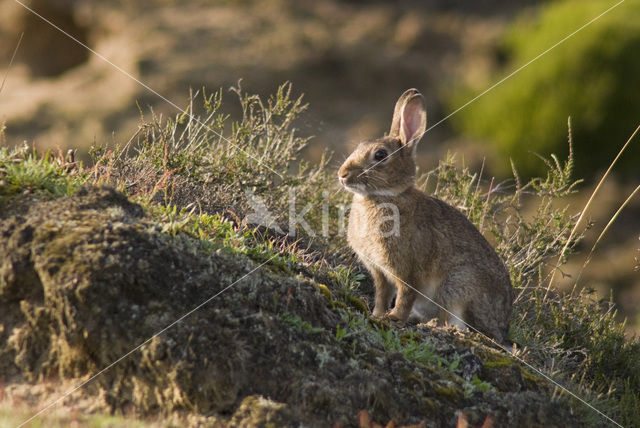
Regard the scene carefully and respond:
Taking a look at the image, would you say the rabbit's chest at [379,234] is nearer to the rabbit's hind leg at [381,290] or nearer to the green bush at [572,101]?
the rabbit's hind leg at [381,290]

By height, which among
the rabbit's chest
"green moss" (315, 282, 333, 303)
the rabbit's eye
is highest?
the rabbit's eye

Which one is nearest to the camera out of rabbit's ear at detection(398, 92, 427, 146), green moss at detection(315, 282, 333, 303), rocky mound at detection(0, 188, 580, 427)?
rocky mound at detection(0, 188, 580, 427)

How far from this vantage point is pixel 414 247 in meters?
5.05

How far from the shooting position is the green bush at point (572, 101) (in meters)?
11.2

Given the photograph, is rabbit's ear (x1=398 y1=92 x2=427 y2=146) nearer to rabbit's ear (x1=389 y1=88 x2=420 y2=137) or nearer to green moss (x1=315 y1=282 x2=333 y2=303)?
rabbit's ear (x1=389 y1=88 x2=420 y2=137)

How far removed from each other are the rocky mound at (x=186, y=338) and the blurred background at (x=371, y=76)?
6.18 metres

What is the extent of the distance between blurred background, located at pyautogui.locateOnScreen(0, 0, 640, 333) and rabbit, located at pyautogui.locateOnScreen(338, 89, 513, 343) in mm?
4646

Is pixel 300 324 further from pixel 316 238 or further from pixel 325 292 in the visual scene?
pixel 316 238

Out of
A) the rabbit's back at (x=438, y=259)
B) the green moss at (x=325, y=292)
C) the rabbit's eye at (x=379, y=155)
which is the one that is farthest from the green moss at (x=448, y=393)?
the rabbit's eye at (x=379, y=155)

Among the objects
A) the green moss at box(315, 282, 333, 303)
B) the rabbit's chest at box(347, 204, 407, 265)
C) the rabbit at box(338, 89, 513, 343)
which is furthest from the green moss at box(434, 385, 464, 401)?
the rabbit's chest at box(347, 204, 407, 265)

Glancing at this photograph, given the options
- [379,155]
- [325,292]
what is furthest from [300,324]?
[379,155]

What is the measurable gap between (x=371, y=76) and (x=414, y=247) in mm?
7641

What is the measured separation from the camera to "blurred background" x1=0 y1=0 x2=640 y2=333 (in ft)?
36.0

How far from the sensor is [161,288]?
3.57 m
